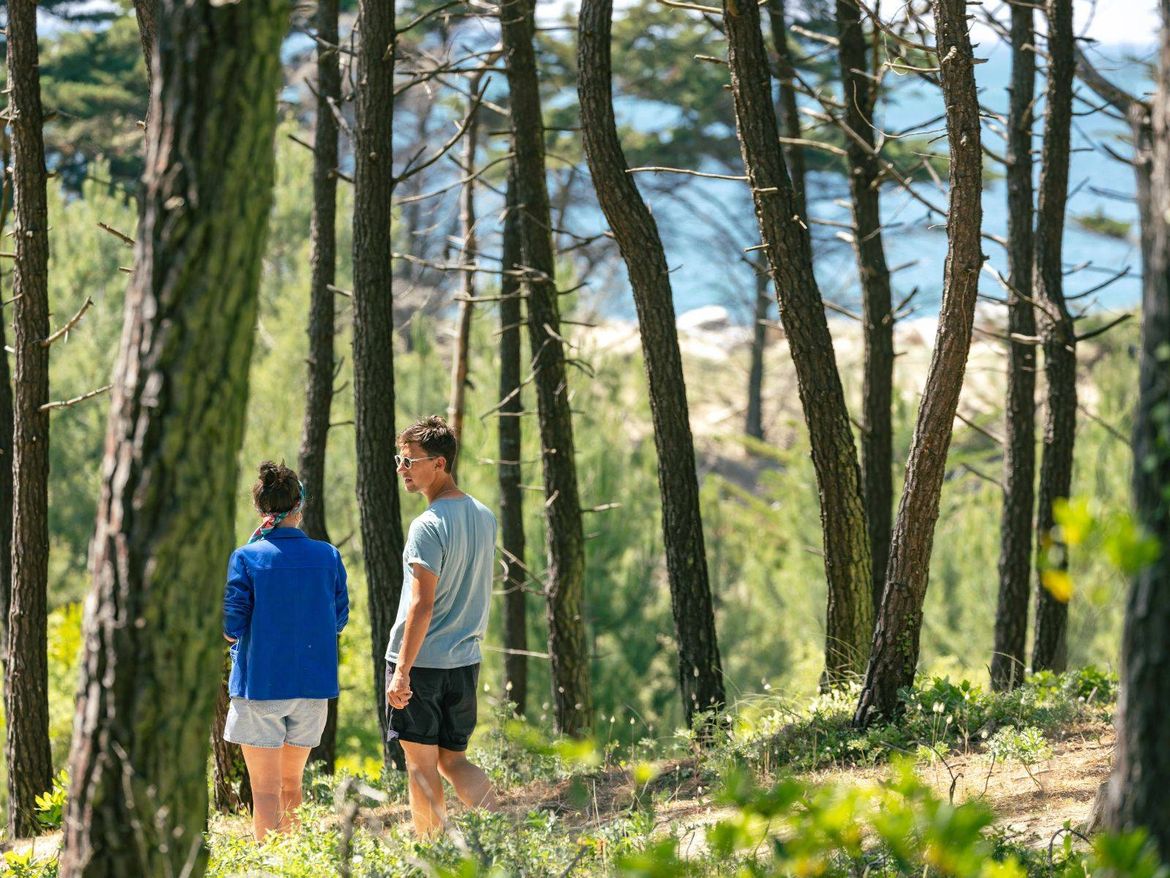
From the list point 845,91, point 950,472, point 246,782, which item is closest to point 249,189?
point 246,782

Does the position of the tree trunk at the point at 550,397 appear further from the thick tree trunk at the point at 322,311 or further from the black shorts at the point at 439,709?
the black shorts at the point at 439,709

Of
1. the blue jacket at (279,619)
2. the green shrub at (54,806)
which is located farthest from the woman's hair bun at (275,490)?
the green shrub at (54,806)

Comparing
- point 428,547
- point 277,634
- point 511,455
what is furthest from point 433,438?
point 511,455

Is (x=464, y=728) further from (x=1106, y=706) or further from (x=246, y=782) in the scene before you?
(x=1106, y=706)

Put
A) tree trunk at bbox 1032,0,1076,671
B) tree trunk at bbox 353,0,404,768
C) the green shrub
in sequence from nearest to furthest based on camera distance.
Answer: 1. the green shrub
2. tree trunk at bbox 353,0,404,768
3. tree trunk at bbox 1032,0,1076,671

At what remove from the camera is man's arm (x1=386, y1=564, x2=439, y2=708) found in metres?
4.46

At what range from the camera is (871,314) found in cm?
970

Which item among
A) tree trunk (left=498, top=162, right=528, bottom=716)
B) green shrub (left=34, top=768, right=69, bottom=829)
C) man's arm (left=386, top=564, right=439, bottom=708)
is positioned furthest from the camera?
tree trunk (left=498, top=162, right=528, bottom=716)

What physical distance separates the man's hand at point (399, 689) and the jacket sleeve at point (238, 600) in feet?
1.89

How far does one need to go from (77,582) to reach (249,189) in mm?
18346

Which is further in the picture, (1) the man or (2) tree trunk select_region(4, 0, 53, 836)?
(2) tree trunk select_region(4, 0, 53, 836)

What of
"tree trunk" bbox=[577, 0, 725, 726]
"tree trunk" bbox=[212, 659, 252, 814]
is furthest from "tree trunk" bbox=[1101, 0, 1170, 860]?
"tree trunk" bbox=[212, 659, 252, 814]

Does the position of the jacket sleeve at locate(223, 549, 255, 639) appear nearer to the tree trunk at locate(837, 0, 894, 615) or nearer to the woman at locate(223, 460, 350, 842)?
the woman at locate(223, 460, 350, 842)

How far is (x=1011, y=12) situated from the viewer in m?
9.94
